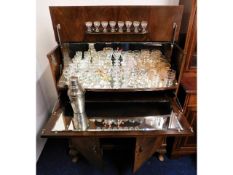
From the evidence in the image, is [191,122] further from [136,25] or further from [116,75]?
[136,25]

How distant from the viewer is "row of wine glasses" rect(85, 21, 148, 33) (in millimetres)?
1152

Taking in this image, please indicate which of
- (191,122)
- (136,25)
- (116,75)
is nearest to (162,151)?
(191,122)

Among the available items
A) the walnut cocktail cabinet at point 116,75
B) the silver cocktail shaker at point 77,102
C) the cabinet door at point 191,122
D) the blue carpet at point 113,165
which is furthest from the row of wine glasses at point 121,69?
the blue carpet at point 113,165

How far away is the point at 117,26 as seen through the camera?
1176 millimetres

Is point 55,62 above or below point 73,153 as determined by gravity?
above

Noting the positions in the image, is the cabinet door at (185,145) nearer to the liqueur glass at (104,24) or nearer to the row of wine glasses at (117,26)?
the row of wine glasses at (117,26)

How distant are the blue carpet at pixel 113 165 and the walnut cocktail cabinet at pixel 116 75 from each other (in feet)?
0.78

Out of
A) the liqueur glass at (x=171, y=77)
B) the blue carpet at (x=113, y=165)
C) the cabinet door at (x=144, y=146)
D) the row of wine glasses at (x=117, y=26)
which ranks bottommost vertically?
the blue carpet at (x=113, y=165)

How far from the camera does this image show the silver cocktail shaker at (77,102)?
1.00m

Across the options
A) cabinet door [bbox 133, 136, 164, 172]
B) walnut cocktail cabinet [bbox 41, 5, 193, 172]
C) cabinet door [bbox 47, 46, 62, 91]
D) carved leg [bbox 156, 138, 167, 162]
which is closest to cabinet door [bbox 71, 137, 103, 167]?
walnut cocktail cabinet [bbox 41, 5, 193, 172]

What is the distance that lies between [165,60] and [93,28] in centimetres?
52

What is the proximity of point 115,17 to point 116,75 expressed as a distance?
35cm
